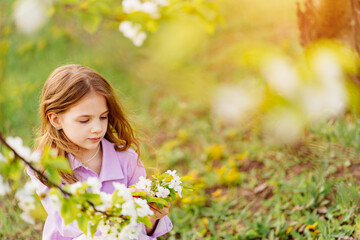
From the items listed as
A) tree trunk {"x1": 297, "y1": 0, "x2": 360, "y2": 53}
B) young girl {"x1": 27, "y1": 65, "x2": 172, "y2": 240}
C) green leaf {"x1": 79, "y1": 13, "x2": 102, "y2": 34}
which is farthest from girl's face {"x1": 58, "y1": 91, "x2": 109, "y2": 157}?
tree trunk {"x1": 297, "y1": 0, "x2": 360, "y2": 53}

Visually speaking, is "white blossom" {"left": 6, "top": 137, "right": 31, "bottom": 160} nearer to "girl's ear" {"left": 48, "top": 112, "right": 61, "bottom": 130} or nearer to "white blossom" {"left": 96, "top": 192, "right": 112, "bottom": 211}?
"white blossom" {"left": 96, "top": 192, "right": 112, "bottom": 211}

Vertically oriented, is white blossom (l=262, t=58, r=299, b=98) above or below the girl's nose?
above

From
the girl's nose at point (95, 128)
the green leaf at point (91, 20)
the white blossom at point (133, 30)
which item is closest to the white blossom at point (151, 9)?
the white blossom at point (133, 30)

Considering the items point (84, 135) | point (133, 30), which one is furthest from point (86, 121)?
point (133, 30)

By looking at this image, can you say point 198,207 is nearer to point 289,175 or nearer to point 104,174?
point 289,175

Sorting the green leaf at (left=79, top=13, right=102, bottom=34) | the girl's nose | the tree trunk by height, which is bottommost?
the girl's nose

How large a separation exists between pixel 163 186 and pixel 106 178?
0.34 meters

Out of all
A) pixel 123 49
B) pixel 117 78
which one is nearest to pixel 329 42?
pixel 117 78

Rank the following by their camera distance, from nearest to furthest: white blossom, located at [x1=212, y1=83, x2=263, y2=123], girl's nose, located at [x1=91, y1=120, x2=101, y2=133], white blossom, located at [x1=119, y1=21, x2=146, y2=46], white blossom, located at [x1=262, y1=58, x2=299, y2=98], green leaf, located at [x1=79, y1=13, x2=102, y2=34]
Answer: girl's nose, located at [x1=91, y1=120, x2=101, y2=133], white blossom, located at [x1=262, y1=58, x2=299, y2=98], green leaf, located at [x1=79, y1=13, x2=102, y2=34], white blossom, located at [x1=119, y1=21, x2=146, y2=46], white blossom, located at [x1=212, y1=83, x2=263, y2=123]

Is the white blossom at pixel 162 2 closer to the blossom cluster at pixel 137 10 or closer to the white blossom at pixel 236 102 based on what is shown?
the blossom cluster at pixel 137 10

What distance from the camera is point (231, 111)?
3631 mm

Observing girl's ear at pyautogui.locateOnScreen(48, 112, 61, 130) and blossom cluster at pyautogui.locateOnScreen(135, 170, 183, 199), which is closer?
blossom cluster at pyautogui.locateOnScreen(135, 170, 183, 199)

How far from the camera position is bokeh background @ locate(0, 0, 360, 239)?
240 centimetres

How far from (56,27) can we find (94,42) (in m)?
0.59
